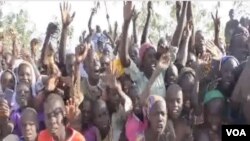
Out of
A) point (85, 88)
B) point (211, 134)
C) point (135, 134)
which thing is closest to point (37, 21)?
point (85, 88)

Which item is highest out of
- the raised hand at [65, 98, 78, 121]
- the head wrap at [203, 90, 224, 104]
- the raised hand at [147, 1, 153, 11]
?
the raised hand at [147, 1, 153, 11]

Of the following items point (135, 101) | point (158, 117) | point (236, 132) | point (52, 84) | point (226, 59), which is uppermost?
point (226, 59)

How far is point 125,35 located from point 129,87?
0.35 meters

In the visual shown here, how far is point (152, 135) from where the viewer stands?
10.9ft

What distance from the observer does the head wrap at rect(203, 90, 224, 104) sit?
330 centimetres

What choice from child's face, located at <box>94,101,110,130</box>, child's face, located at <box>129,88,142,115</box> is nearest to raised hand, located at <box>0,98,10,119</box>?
child's face, located at <box>94,101,110,130</box>

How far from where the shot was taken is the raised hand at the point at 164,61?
3.30 meters

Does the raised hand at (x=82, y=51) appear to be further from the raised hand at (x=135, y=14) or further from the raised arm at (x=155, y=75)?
the raised arm at (x=155, y=75)

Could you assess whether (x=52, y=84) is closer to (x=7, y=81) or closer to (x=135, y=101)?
(x=7, y=81)

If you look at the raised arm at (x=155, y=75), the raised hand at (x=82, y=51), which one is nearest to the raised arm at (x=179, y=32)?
the raised arm at (x=155, y=75)

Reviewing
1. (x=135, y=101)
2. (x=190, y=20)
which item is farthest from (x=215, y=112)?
(x=190, y=20)

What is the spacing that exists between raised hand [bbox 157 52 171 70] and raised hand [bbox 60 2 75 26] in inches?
25.9

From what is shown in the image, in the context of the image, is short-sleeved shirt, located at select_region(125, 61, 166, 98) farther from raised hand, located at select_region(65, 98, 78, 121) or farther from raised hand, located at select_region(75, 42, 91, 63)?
raised hand, located at select_region(65, 98, 78, 121)

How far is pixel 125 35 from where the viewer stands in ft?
10.9
